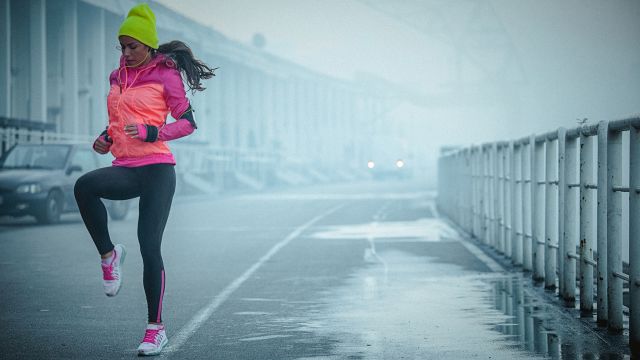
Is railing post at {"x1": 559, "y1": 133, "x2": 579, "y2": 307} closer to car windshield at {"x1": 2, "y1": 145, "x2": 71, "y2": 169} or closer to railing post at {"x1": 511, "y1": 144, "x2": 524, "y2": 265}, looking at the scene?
railing post at {"x1": 511, "y1": 144, "x2": 524, "y2": 265}

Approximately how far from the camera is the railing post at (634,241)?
6963 millimetres

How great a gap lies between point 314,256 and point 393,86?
8175 centimetres

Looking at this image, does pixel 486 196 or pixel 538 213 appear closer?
pixel 538 213

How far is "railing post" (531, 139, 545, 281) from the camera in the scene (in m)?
11.3

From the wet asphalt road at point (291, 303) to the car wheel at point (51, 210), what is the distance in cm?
357

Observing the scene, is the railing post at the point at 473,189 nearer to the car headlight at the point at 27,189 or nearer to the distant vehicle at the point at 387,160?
the car headlight at the point at 27,189

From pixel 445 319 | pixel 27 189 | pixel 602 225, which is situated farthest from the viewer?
pixel 27 189

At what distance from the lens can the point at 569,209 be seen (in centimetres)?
962

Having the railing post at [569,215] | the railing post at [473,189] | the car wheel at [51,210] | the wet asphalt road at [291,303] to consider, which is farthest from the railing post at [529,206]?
the car wheel at [51,210]

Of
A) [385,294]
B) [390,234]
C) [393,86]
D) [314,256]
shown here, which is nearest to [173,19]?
[390,234]

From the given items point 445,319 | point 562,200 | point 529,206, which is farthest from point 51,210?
point 445,319

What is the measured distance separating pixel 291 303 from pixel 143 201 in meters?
3.03

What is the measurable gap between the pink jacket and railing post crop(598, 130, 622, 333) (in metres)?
3.07

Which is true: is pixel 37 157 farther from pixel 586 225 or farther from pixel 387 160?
pixel 387 160
